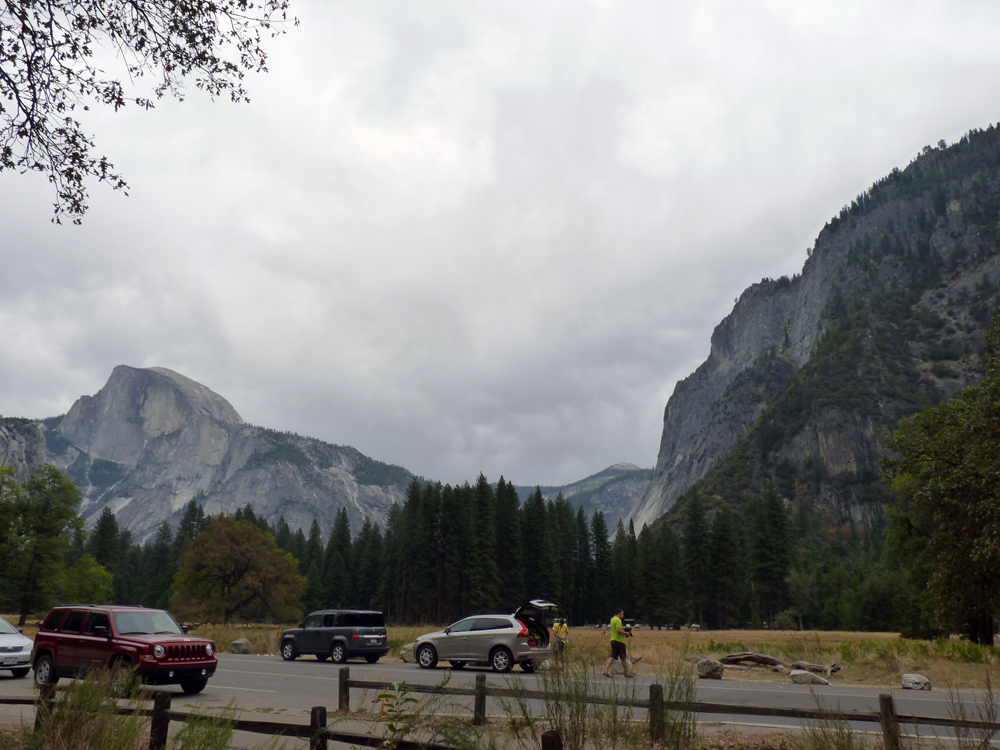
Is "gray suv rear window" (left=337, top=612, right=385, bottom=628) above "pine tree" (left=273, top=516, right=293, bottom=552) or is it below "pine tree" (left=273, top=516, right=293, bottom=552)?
below

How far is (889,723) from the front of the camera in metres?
6.55

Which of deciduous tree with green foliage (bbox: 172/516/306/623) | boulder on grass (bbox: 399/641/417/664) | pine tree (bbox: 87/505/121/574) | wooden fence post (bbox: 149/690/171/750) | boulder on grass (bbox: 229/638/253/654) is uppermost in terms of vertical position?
pine tree (bbox: 87/505/121/574)

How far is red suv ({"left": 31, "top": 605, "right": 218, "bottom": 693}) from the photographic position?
1410 centimetres

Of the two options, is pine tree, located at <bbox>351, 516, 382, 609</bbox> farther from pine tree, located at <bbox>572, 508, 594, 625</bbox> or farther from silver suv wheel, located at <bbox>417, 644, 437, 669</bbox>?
silver suv wheel, located at <bbox>417, 644, 437, 669</bbox>

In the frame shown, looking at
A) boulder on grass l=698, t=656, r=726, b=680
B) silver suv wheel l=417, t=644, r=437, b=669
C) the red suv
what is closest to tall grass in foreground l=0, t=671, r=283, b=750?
the red suv

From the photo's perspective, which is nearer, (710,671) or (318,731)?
(318,731)

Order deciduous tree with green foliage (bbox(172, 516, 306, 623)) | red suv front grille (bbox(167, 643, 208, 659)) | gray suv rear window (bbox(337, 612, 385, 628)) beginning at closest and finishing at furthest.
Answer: red suv front grille (bbox(167, 643, 208, 659)), gray suv rear window (bbox(337, 612, 385, 628)), deciduous tree with green foliage (bbox(172, 516, 306, 623))

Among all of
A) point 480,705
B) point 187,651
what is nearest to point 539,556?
point 187,651

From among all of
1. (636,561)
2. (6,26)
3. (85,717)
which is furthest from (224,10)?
(636,561)

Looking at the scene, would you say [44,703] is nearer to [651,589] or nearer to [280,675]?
[280,675]

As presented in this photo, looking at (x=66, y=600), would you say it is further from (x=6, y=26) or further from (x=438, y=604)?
(x=6, y=26)

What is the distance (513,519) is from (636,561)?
1856 centimetres

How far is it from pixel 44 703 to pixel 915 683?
18258 mm

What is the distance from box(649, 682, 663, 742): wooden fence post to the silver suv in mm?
13351
